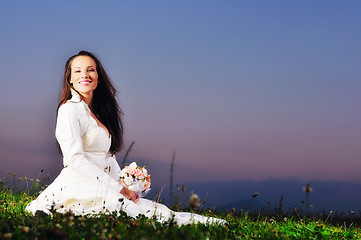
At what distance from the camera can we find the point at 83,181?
6.73 meters

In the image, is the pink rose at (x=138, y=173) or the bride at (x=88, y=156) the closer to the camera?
Result: the bride at (x=88, y=156)

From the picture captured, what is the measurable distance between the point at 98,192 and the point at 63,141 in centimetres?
98

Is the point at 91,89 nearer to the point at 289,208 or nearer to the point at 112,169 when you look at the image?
the point at 112,169

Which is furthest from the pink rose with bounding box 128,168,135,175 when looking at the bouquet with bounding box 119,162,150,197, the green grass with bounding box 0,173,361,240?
the green grass with bounding box 0,173,361,240

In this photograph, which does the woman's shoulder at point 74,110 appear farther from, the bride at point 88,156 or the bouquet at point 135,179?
the bouquet at point 135,179

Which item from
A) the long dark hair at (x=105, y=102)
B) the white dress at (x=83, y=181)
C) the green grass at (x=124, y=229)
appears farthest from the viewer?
the long dark hair at (x=105, y=102)

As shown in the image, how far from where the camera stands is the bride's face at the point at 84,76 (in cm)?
748

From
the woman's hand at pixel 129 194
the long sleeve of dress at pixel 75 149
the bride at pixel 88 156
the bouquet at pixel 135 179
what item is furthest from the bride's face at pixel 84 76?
the woman's hand at pixel 129 194

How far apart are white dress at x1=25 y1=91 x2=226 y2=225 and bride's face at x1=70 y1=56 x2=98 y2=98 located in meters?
0.47

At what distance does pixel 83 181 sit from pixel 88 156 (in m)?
0.47

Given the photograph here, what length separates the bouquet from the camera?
680cm

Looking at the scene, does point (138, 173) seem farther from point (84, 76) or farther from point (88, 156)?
point (84, 76)

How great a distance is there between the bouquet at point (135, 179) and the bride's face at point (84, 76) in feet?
5.31

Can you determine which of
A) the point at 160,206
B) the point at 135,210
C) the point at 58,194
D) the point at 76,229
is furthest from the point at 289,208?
the point at 76,229
